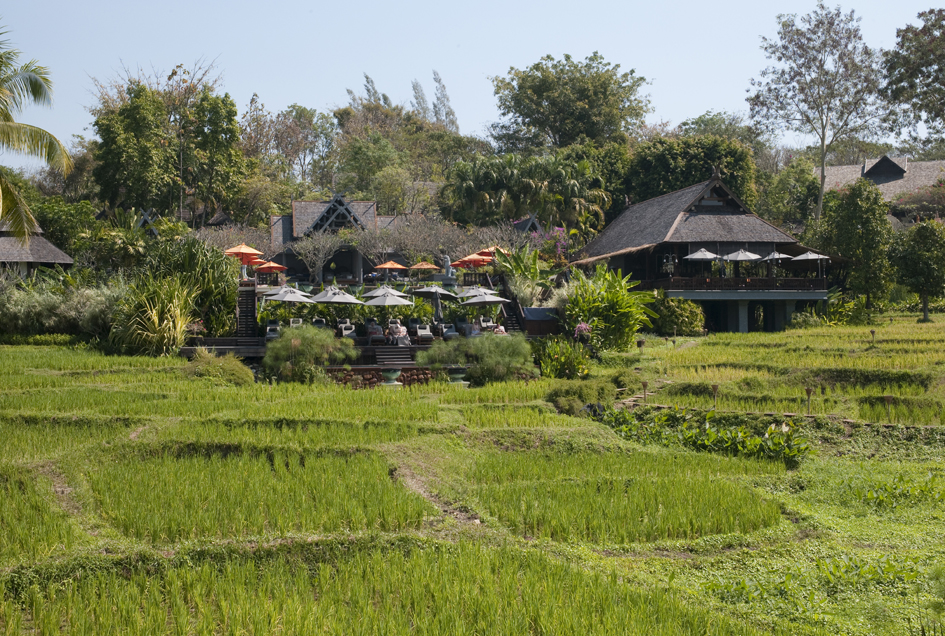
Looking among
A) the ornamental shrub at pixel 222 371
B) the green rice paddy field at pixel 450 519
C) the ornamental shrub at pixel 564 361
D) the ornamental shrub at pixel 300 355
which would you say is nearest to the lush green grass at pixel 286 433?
the green rice paddy field at pixel 450 519

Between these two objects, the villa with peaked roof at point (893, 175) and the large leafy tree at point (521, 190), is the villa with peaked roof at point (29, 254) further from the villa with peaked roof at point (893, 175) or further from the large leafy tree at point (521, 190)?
the villa with peaked roof at point (893, 175)

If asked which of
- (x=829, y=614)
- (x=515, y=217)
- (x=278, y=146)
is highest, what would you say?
(x=278, y=146)

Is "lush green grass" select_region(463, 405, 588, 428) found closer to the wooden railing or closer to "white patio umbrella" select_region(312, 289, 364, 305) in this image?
"white patio umbrella" select_region(312, 289, 364, 305)

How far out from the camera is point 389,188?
50.8 metres

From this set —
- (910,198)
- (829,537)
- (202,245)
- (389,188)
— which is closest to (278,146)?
(389,188)

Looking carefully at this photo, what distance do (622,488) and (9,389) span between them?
12692 millimetres

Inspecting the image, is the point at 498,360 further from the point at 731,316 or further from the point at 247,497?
the point at 731,316

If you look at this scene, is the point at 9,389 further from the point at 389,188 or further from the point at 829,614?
the point at 389,188

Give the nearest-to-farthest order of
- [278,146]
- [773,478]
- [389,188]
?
[773,478], [389,188], [278,146]

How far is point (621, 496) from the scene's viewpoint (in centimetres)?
908

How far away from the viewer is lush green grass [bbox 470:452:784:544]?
26.9 ft

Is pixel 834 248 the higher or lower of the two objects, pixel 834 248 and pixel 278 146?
the lower

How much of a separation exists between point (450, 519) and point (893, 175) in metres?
53.4

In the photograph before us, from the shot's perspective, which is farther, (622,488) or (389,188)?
(389,188)
